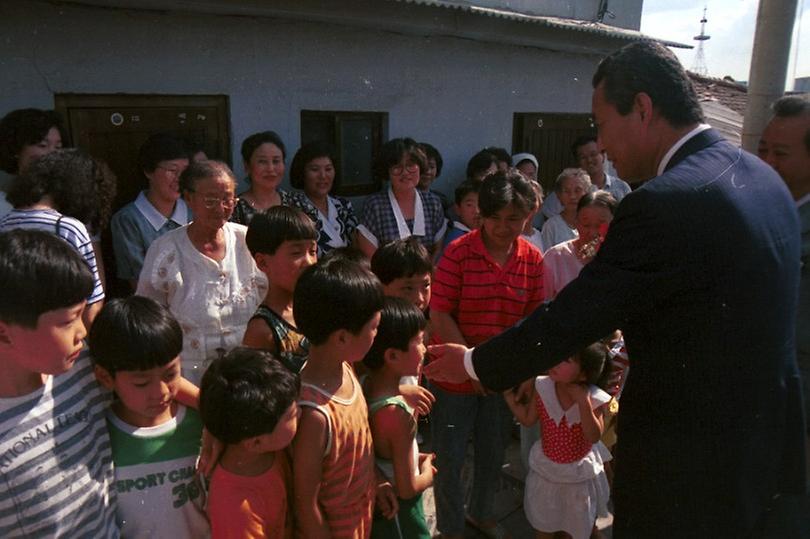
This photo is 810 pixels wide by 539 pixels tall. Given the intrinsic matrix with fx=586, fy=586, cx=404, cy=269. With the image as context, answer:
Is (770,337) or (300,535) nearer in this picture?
(770,337)

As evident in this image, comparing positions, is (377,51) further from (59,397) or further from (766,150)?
(59,397)

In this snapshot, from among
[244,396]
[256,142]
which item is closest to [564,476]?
[244,396]

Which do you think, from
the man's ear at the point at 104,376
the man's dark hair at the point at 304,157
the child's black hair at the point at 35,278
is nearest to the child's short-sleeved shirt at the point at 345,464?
the man's ear at the point at 104,376

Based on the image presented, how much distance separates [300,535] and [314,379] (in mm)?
460

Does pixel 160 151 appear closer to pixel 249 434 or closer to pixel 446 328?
pixel 446 328

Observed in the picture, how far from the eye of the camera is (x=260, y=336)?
211cm

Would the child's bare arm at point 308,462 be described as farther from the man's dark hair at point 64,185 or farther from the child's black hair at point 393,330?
the man's dark hair at point 64,185

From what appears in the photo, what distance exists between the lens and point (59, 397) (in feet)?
5.06

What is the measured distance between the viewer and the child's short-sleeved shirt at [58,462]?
1.42 m

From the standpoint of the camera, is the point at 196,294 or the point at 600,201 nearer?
the point at 196,294

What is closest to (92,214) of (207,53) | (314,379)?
(314,379)

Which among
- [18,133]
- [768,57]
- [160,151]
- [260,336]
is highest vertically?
[768,57]

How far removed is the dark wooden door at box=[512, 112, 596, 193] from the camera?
6.39 m

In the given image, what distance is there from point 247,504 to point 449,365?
0.88m
